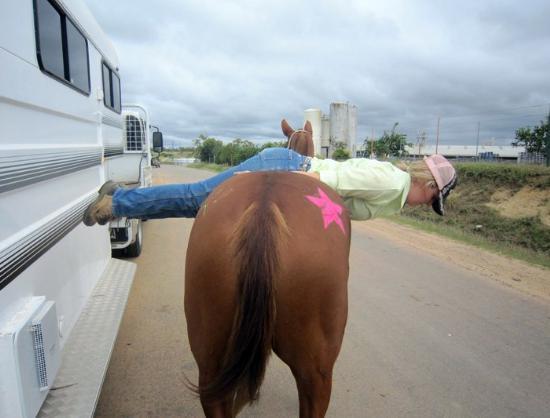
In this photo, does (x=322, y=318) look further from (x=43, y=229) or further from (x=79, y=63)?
(x=79, y=63)

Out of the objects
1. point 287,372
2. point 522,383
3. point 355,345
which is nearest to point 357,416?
point 287,372

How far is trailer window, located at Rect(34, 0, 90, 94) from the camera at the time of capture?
2.51 metres

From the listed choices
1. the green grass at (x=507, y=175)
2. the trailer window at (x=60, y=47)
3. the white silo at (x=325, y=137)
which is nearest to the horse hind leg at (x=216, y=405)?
the trailer window at (x=60, y=47)

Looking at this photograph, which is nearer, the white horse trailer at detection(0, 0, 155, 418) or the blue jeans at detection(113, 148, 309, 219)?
the white horse trailer at detection(0, 0, 155, 418)

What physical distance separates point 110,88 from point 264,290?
16.8 feet

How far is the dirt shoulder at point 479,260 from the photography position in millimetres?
5934

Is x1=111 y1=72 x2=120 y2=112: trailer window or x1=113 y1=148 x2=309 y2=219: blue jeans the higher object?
x1=111 y1=72 x2=120 y2=112: trailer window

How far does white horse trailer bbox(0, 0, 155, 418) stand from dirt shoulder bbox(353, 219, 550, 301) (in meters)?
5.18

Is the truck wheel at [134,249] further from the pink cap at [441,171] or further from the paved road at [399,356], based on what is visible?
the pink cap at [441,171]

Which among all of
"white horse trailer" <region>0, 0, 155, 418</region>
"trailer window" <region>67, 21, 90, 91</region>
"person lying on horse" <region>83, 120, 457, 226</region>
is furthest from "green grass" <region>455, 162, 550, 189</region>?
"white horse trailer" <region>0, 0, 155, 418</region>

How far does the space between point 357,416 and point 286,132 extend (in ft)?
7.92

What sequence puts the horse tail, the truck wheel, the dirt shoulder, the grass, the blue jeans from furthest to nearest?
the grass
the truck wheel
the dirt shoulder
the blue jeans
the horse tail

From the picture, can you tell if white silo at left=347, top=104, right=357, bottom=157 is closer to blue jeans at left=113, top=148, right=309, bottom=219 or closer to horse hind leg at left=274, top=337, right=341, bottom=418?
blue jeans at left=113, top=148, right=309, bottom=219

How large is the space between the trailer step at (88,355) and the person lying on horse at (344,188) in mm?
789
